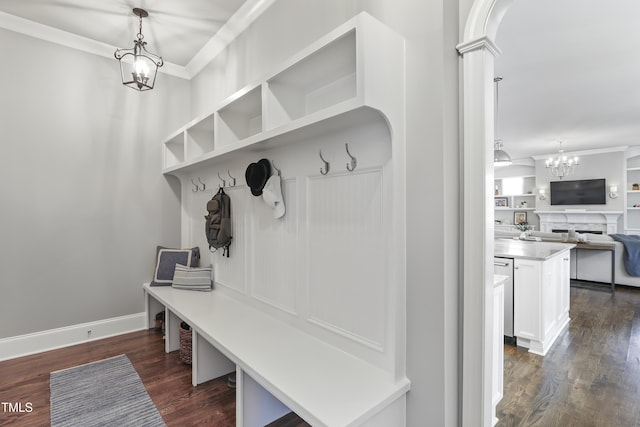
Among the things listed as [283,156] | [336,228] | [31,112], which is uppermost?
[31,112]

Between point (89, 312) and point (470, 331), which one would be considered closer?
point (470, 331)

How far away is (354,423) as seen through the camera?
1.07m

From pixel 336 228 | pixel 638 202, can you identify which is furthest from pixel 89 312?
pixel 638 202

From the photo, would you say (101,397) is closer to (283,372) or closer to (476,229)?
(283,372)

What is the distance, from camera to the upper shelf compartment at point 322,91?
1.20 metres

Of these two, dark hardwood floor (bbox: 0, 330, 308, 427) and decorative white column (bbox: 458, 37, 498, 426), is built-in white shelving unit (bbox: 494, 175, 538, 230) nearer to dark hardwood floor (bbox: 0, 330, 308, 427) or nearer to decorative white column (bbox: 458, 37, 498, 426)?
decorative white column (bbox: 458, 37, 498, 426)

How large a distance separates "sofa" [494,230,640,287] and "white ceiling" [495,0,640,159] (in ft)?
6.15

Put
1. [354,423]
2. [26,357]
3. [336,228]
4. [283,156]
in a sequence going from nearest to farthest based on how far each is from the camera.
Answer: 1. [354,423]
2. [336,228]
3. [283,156]
4. [26,357]

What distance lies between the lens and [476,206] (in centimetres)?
120

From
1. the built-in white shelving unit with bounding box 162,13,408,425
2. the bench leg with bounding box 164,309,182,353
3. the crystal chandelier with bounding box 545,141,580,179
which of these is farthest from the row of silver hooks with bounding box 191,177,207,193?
the crystal chandelier with bounding box 545,141,580,179

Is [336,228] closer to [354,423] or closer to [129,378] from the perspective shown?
[354,423]

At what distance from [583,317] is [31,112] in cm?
625

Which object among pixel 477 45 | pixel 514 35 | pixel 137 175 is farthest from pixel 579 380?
pixel 137 175

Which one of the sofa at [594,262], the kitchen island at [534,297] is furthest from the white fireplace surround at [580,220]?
the kitchen island at [534,297]
